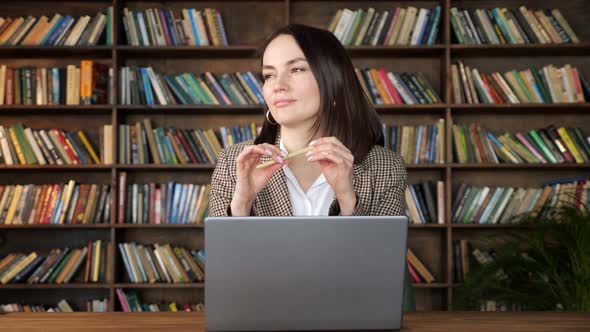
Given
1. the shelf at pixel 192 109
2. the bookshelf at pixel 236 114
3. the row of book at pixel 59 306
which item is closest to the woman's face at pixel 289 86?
the shelf at pixel 192 109

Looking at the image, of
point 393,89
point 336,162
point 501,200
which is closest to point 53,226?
point 393,89

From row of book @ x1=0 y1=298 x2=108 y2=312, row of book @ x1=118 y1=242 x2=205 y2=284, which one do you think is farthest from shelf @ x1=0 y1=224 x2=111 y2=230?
row of book @ x1=0 y1=298 x2=108 y2=312

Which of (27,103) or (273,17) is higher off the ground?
(273,17)

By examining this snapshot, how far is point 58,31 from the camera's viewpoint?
371 cm

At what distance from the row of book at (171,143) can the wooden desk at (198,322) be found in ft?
7.60

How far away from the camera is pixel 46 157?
12.1 ft

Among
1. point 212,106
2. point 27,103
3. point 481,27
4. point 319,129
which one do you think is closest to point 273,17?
point 212,106

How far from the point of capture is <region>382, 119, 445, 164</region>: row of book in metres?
3.65

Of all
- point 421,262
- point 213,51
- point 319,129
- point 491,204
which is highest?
point 213,51

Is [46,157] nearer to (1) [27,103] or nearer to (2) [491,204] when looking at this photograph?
(1) [27,103]

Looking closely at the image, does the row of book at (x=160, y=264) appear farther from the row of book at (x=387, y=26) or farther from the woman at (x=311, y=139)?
the woman at (x=311, y=139)

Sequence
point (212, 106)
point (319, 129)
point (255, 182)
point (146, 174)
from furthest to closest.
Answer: point (146, 174) → point (212, 106) → point (319, 129) → point (255, 182)

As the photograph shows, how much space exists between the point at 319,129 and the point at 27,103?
2.53m

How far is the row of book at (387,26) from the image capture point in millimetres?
3660
